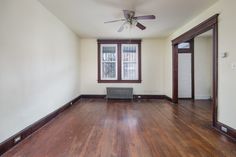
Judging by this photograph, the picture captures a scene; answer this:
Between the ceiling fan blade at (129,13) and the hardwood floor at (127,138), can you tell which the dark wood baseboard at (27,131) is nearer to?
the hardwood floor at (127,138)

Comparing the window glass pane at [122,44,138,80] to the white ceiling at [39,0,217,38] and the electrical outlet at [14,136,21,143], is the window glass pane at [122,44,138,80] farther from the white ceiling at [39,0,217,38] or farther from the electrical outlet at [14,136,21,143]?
the electrical outlet at [14,136,21,143]

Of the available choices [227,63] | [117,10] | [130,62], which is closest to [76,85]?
[130,62]

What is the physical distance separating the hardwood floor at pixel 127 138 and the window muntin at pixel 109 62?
11.8 ft

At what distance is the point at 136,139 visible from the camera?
323 cm

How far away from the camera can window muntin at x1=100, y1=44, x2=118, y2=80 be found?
822 centimetres

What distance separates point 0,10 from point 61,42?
2.79 metres

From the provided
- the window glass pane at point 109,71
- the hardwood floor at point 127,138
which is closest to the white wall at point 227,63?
the hardwood floor at point 127,138

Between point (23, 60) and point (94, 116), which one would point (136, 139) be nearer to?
point (94, 116)

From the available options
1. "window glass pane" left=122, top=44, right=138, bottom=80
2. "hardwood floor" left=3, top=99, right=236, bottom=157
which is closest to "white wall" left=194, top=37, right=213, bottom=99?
"window glass pane" left=122, top=44, right=138, bottom=80

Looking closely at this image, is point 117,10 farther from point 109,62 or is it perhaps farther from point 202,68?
point 202,68

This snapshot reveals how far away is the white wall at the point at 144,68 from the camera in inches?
320

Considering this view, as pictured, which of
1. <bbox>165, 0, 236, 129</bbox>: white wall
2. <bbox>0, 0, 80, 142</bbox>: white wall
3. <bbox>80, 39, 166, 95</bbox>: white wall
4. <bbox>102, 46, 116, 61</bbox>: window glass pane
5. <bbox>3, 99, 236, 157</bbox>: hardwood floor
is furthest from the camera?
<bbox>102, 46, 116, 61</bbox>: window glass pane

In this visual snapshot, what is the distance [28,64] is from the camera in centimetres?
348

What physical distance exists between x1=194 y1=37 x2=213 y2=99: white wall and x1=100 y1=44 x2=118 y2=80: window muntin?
3.41m
